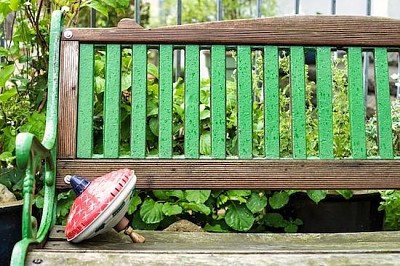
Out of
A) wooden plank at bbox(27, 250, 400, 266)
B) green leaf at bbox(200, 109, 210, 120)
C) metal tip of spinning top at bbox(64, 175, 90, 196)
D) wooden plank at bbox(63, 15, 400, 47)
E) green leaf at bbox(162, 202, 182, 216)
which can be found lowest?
wooden plank at bbox(27, 250, 400, 266)

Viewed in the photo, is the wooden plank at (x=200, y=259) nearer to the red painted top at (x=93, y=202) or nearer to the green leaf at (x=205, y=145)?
the red painted top at (x=93, y=202)

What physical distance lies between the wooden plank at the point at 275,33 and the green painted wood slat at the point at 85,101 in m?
0.05

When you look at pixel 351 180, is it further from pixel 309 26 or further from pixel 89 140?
pixel 89 140

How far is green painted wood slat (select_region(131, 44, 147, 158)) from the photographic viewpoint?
Answer: 184 centimetres

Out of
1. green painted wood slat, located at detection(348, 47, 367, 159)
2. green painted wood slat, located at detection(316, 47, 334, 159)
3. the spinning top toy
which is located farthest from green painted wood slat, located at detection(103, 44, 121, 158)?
green painted wood slat, located at detection(348, 47, 367, 159)

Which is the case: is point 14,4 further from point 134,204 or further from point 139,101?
point 134,204

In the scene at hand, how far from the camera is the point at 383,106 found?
1888 mm

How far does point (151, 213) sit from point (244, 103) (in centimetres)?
52

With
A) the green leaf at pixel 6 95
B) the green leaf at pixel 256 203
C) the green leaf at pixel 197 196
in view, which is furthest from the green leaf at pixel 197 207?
the green leaf at pixel 6 95

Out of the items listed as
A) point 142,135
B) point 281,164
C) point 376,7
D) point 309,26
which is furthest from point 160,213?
point 376,7

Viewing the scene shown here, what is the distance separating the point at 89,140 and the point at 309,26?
2.53ft

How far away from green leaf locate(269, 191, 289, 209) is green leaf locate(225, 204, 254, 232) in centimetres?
9

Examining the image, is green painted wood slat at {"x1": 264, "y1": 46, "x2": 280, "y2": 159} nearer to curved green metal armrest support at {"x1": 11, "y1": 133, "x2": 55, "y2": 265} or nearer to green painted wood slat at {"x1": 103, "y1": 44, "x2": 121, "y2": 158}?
green painted wood slat at {"x1": 103, "y1": 44, "x2": 121, "y2": 158}

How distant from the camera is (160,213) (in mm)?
2070
